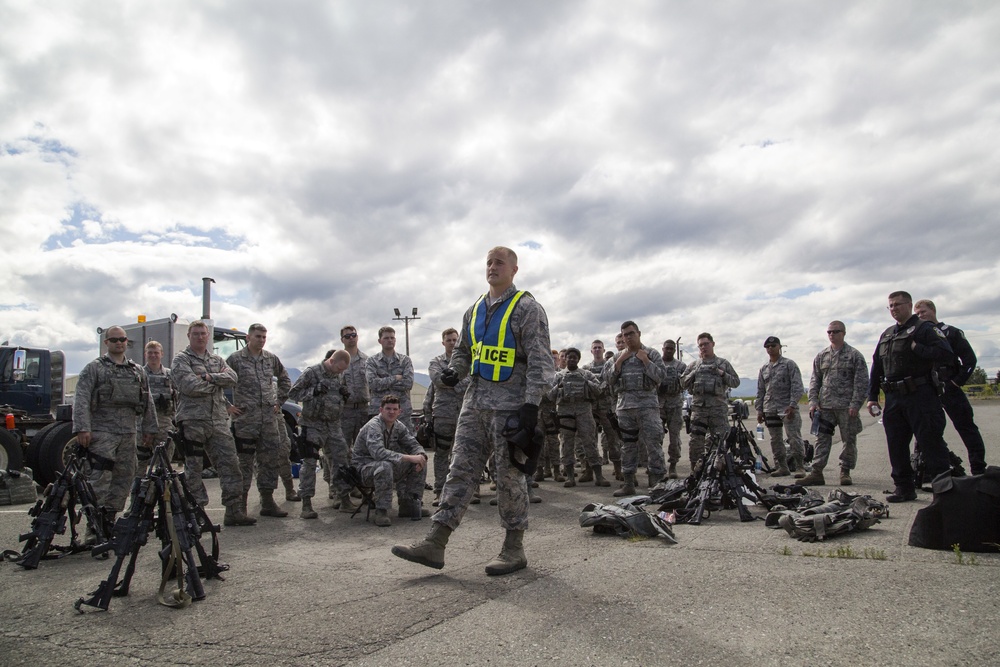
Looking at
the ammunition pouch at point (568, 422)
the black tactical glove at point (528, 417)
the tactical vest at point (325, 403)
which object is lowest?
the ammunition pouch at point (568, 422)

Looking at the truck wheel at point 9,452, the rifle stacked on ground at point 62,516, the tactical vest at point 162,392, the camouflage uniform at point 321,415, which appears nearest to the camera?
the rifle stacked on ground at point 62,516

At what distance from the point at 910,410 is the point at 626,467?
3.01 metres

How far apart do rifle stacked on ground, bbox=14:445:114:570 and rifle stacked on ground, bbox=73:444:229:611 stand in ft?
4.38

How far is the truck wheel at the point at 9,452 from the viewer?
9.56m

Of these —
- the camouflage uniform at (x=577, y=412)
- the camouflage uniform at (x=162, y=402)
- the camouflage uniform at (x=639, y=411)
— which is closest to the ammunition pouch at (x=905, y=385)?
the camouflage uniform at (x=639, y=411)

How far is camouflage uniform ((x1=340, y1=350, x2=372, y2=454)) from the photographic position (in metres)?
8.08

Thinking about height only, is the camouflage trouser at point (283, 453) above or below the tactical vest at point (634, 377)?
below

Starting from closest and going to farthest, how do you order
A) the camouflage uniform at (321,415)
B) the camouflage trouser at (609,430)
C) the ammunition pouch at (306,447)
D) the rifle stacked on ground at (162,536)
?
1. the rifle stacked on ground at (162,536)
2. the ammunition pouch at (306,447)
3. the camouflage uniform at (321,415)
4. the camouflage trouser at (609,430)

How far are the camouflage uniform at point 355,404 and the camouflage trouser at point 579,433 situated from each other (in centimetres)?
281

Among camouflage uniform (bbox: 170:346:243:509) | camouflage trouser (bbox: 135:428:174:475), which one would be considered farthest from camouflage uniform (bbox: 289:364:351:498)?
camouflage trouser (bbox: 135:428:174:475)

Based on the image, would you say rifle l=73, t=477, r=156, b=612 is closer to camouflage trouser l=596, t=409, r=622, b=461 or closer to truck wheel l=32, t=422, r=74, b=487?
truck wheel l=32, t=422, r=74, b=487

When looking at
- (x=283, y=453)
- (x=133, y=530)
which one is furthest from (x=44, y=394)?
(x=133, y=530)

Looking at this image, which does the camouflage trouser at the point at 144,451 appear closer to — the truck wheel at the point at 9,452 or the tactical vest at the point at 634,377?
the truck wheel at the point at 9,452

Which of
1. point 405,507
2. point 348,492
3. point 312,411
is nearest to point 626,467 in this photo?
point 405,507
